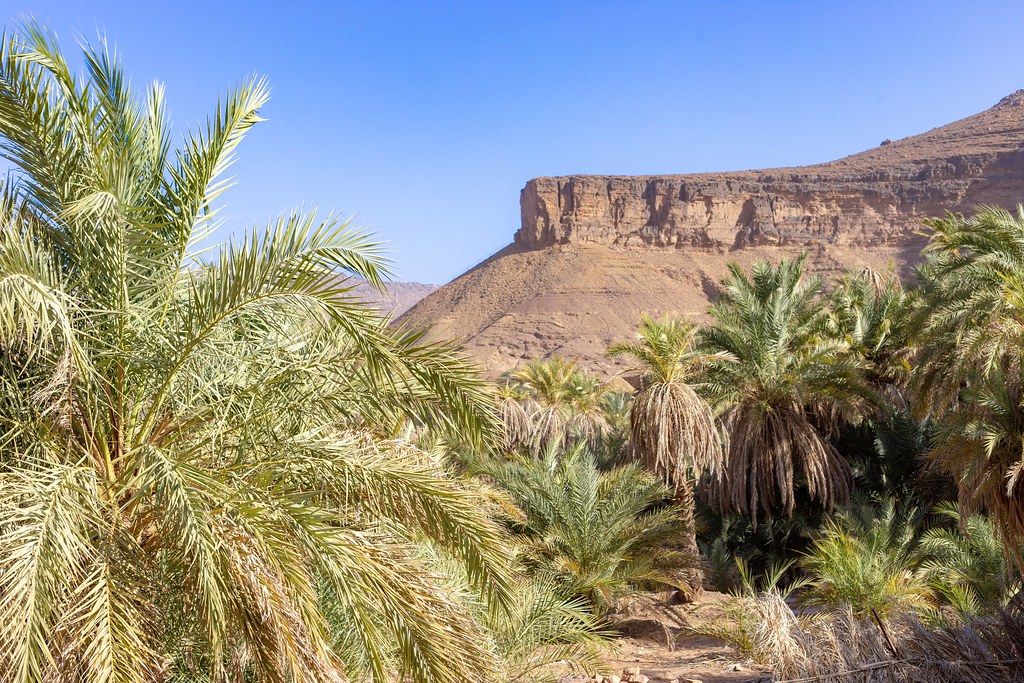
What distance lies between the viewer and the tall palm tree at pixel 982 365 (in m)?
7.16

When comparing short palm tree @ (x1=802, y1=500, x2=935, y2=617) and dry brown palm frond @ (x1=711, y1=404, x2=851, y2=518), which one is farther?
dry brown palm frond @ (x1=711, y1=404, x2=851, y2=518)

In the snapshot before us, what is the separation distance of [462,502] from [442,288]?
80.1 meters

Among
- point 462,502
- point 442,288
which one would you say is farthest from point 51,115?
point 442,288

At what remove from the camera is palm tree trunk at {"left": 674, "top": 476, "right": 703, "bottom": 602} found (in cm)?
1271

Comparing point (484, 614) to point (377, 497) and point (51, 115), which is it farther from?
point (51, 115)

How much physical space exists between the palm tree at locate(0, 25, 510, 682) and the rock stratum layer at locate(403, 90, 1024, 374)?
2624 inches

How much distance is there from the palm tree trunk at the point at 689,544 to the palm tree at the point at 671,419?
2 centimetres

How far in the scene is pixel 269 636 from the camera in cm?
379

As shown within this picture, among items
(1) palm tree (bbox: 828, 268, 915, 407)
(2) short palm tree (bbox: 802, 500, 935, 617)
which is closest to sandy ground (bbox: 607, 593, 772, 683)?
(2) short palm tree (bbox: 802, 500, 935, 617)

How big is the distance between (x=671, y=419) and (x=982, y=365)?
4.44 metres

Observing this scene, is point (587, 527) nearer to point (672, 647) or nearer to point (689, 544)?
point (672, 647)

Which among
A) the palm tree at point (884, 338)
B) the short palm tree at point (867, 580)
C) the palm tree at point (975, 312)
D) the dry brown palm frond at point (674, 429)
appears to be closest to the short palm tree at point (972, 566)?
the short palm tree at point (867, 580)

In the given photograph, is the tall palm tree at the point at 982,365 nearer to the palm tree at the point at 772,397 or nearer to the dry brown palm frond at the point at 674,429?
the palm tree at the point at 772,397

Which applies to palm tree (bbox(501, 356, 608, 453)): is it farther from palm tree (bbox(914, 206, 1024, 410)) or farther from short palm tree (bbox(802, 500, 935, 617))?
palm tree (bbox(914, 206, 1024, 410))
